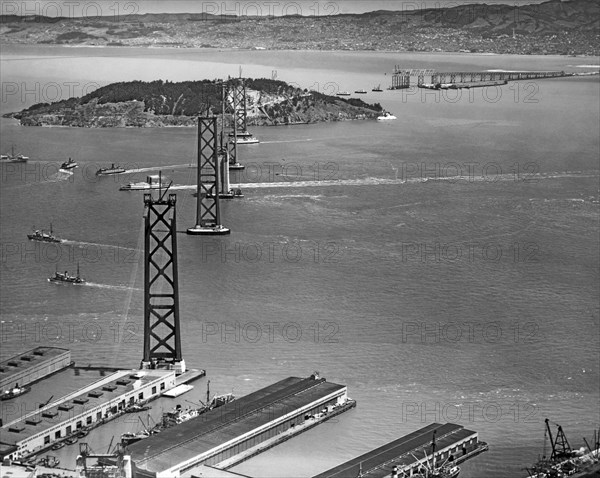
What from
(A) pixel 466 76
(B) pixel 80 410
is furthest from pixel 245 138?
(B) pixel 80 410

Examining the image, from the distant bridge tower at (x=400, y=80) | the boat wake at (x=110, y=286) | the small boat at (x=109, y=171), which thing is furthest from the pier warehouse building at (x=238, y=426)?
the distant bridge tower at (x=400, y=80)

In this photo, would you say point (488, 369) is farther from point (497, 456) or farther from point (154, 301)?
point (154, 301)

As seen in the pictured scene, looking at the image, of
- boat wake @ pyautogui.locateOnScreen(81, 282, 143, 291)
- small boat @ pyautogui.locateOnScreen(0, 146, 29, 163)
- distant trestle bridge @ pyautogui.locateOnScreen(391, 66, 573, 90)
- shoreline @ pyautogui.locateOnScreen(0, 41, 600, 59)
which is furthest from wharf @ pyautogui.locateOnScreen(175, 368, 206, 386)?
shoreline @ pyautogui.locateOnScreen(0, 41, 600, 59)

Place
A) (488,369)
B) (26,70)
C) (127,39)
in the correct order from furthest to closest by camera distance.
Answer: (127,39) → (26,70) → (488,369)

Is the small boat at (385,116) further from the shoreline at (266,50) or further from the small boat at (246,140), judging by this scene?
the shoreline at (266,50)

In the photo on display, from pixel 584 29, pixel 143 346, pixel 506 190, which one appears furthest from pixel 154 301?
A: pixel 584 29

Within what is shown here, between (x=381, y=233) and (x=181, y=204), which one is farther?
(x=181, y=204)

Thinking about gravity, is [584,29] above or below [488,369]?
above

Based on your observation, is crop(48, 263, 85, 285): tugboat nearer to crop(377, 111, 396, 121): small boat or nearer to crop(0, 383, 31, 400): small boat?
crop(0, 383, 31, 400): small boat

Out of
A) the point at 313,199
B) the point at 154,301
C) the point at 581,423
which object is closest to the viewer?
the point at 581,423
